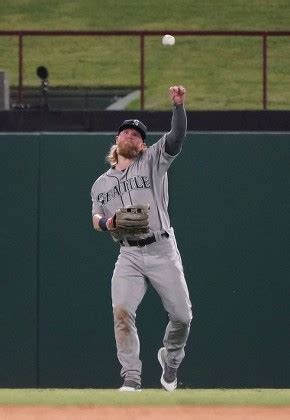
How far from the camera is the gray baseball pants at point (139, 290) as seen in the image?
8.40 m

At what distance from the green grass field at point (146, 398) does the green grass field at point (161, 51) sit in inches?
264

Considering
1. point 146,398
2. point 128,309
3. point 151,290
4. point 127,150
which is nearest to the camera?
point 146,398

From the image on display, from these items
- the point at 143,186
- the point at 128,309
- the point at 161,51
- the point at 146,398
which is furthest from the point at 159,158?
the point at 161,51

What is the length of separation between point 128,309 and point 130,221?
1.98 ft

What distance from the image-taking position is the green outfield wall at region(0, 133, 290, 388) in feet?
34.7

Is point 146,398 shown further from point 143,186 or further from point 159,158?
point 159,158

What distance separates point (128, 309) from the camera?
330 inches

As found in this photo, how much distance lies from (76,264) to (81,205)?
49 cm

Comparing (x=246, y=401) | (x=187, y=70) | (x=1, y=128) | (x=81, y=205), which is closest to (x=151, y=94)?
(x=187, y=70)

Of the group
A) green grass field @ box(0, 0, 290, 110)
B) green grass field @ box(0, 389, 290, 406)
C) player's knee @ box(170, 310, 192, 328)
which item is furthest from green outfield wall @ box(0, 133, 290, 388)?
green grass field @ box(0, 0, 290, 110)

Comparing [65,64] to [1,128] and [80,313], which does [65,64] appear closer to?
[1,128]

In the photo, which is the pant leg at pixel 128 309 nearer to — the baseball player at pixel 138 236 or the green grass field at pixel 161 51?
the baseball player at pixel 138 236

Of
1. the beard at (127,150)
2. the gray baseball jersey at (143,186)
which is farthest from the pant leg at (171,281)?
the beard at (127,150)

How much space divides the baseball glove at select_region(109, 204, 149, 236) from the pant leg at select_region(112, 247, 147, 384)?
0.23 m
